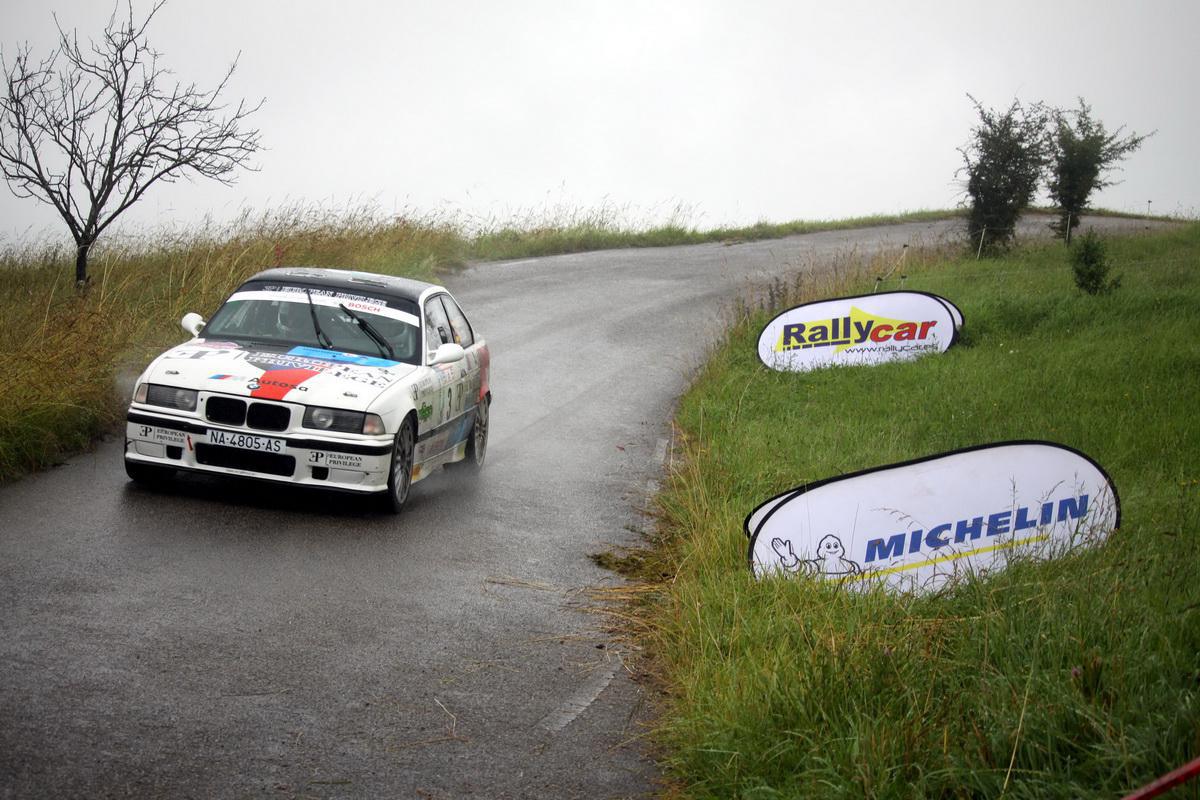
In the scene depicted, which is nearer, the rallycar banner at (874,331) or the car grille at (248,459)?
the car grille at (248,459)

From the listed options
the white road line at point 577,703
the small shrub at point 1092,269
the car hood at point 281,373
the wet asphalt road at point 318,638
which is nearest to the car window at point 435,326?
the car hood at point 281,373

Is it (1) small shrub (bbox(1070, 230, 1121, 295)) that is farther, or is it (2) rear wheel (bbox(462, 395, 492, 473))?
(1) small shrub (bbox(1070, 230, 1121, 295))

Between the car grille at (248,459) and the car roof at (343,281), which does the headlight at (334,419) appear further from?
the car roof at (343,281)

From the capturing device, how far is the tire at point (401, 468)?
939cm

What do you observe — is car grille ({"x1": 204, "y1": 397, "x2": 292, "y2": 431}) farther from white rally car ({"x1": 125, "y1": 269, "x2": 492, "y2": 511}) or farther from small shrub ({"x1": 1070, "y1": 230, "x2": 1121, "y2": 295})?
small shrub ({"x1": 1070, "y1": 230, "x2": 1121, "y2": 295})

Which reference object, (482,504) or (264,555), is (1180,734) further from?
(482,504)

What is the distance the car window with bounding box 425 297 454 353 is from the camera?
35.3 feet

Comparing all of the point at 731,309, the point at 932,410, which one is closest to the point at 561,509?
the point at 932,410

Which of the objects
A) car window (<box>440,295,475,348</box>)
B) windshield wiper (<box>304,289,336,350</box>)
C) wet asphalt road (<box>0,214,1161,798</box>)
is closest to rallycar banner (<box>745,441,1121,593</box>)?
wet asphalt road (<box>0,214,1161,798</box>)

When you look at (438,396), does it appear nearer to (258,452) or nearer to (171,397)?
(258,452)

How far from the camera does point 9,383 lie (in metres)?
10.5

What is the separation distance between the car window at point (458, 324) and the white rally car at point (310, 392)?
498 mm

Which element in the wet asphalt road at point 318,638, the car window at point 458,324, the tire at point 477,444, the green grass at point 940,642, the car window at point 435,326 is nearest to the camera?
the green grass at point 940,642

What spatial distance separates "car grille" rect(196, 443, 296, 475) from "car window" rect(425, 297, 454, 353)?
1.88m
